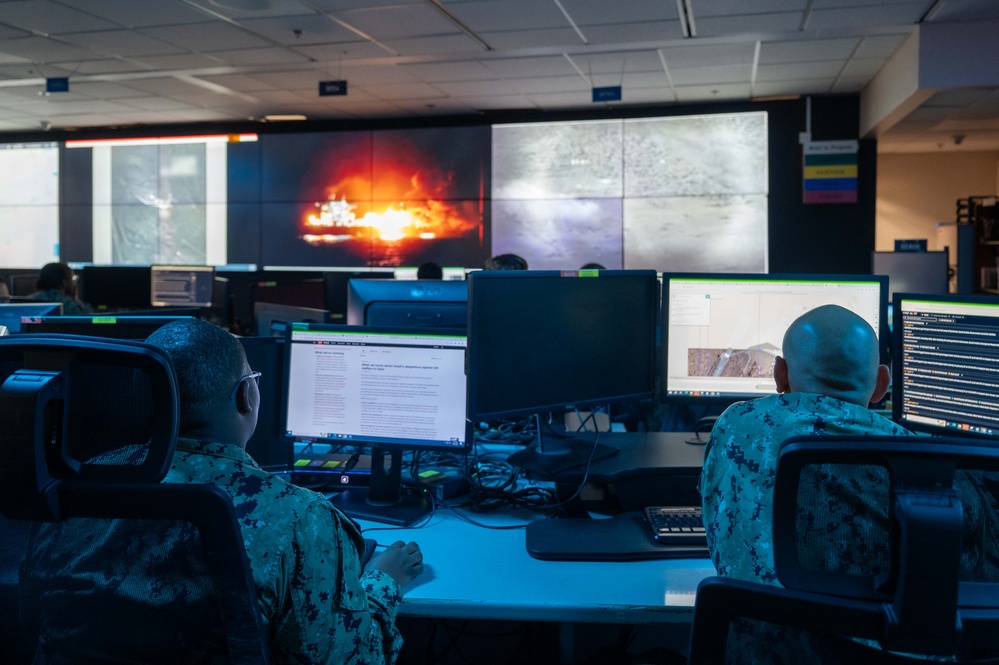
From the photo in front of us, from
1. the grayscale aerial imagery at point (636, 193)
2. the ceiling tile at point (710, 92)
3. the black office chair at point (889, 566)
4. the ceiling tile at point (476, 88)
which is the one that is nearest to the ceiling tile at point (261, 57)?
the ceiling tile at point (476, 88)

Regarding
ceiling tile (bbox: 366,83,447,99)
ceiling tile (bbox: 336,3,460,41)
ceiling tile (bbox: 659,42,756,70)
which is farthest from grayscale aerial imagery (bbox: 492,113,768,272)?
ceiling tile (bbox: 336,3,460,41)

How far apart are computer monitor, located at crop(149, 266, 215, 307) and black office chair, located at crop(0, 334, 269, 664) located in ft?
18.7

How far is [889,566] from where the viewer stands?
2.47 feet

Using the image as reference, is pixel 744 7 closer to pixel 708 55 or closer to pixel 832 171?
pixel 708 55

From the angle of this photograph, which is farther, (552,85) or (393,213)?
(393,213)

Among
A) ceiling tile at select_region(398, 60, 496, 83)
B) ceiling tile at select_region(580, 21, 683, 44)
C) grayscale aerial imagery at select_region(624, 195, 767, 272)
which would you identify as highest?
ceiling tile at select_region(398, 60, 496, 83)

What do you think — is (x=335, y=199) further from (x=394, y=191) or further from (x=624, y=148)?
(x=624, y=148)

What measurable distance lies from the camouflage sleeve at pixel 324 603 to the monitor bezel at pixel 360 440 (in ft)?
2.20

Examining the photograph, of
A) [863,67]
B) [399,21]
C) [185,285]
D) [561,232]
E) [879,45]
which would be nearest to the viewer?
[399,21]

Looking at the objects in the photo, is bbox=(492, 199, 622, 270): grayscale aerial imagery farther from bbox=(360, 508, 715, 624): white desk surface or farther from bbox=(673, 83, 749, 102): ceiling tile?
bbox=(360, 508, 715, 624): white desk surface

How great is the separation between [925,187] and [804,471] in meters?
10.2

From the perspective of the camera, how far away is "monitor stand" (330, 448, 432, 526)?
72.8 inches

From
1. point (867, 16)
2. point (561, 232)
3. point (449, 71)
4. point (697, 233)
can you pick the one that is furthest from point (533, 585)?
point (561, 232)

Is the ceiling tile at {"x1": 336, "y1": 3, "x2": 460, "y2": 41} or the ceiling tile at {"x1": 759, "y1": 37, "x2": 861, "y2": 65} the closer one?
the ceiling tile at {"x1": 336, "y1": 3, "x2": 460, "y2": 41}
